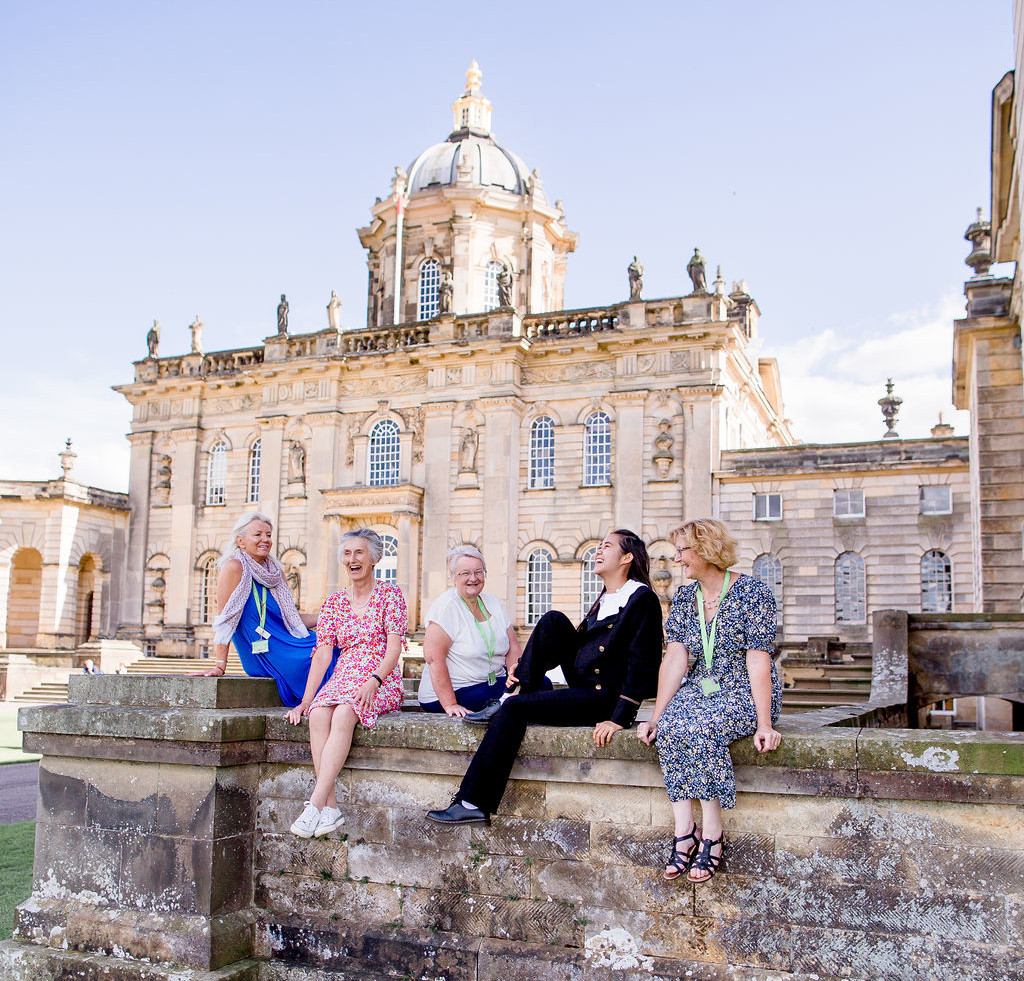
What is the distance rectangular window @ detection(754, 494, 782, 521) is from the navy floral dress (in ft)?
90.3

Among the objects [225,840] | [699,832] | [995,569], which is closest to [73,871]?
[225,840]

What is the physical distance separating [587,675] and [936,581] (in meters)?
27.9

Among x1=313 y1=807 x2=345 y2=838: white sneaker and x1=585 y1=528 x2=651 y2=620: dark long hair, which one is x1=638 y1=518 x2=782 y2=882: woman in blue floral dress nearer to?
x1=585 y1=528 x2=651 y2=620: dark long hair

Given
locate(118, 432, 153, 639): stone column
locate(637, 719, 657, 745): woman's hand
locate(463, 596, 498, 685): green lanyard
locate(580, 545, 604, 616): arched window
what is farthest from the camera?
locate(118, 432, 153, 639): stone column

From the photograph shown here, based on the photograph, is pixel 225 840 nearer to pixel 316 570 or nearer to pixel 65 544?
pixel 316 570

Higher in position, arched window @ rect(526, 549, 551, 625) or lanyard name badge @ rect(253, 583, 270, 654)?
arched window @ rect(526, 549, 551, 625)

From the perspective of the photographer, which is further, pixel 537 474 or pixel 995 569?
pixel 537 474

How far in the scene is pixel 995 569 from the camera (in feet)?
55.1

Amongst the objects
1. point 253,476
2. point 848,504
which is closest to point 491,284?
point 253,476

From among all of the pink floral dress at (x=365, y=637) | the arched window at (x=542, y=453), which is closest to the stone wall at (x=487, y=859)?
the pink floral dress at (x=365, y=637)

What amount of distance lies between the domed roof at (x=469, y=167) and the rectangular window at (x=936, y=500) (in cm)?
2128

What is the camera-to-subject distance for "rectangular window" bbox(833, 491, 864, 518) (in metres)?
31.8

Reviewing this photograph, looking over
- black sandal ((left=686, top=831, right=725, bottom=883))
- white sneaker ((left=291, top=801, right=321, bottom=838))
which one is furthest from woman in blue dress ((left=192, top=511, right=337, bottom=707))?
black sandal ((left=686, top=831, right=725, bottom=883))

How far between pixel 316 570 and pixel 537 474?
8.60m
